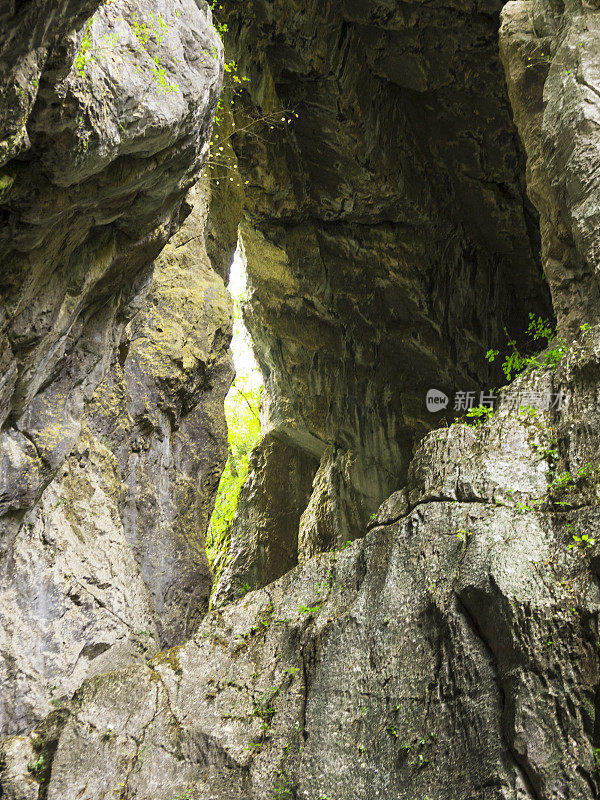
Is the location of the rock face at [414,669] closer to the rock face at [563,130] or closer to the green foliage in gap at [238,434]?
the rock face at [563,130]

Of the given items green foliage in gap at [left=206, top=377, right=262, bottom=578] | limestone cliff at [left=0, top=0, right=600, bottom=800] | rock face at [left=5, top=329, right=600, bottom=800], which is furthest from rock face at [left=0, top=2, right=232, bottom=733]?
green foliage in gap at [left=206, top=377, right=262, bottom=578]

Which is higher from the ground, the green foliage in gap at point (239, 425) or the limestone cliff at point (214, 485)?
the green foliage in gap at point (239, 425)

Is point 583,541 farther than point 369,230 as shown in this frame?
No

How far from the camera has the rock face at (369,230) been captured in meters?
13.0

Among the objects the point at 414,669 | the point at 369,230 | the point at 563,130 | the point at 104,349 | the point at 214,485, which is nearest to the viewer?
the point at 414,669

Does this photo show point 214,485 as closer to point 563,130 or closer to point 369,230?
point 563,130

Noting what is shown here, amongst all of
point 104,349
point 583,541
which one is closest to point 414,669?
point 583,541

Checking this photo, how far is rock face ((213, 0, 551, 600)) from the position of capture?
13031 mm

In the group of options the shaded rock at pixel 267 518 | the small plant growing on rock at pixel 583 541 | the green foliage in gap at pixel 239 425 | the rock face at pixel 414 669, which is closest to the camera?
the rock face at pixel 414 669

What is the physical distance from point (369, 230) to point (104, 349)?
9.03m

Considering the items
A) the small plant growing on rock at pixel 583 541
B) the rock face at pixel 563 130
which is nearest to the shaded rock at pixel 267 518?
the rock face at pixel 563 130

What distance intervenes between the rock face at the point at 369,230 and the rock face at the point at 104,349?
319 centimetres

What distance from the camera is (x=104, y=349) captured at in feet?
25.4

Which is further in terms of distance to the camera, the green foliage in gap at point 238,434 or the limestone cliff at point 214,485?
the green foliage in gap at point 238,434
